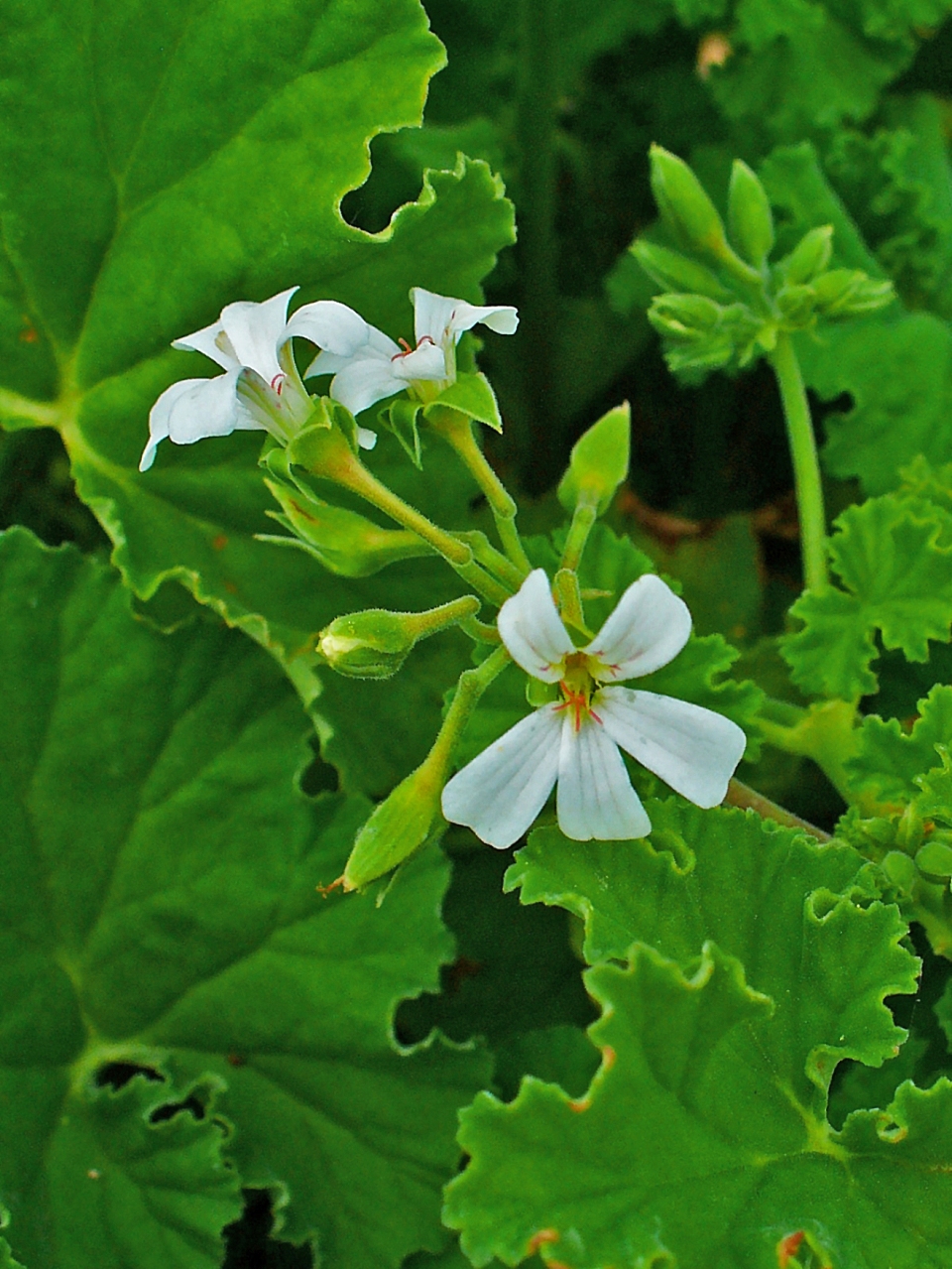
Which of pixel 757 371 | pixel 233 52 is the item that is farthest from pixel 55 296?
pixel 757 371

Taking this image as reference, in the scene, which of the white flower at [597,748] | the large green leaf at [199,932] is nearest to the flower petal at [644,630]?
the white flower at [597,748]

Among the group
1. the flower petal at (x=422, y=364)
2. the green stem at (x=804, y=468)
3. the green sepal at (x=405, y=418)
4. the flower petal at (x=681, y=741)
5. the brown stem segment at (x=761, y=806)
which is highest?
the flower petal at (x=422, y=364)

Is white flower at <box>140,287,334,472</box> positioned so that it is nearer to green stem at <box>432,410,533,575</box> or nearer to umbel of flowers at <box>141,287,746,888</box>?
umbel of flowers at <box>141,287,746,888</box>

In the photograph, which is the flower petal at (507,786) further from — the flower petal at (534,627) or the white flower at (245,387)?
the white flower at (245,387)

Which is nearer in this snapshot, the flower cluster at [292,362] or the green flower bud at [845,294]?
the flower cluster at [292,362]

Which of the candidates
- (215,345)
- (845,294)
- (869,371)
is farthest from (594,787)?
(869,371)

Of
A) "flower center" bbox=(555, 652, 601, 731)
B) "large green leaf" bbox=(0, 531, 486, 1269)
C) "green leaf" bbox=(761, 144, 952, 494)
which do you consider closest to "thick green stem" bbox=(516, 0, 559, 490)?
"green leaf" bbox=(761, 144, 952, 494)

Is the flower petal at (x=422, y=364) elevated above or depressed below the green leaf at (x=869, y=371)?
above
